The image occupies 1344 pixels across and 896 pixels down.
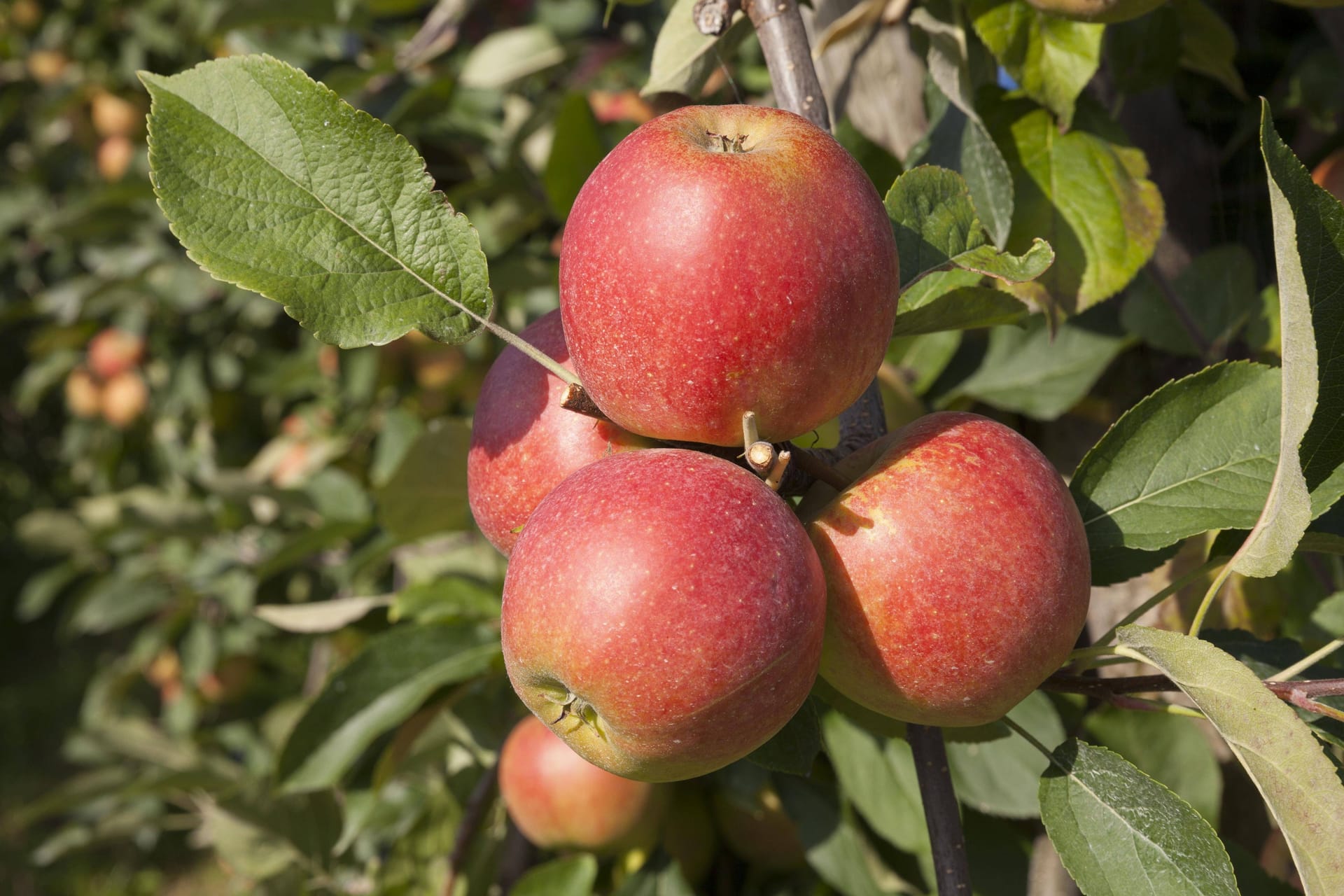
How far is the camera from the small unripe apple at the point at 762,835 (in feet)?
4.42

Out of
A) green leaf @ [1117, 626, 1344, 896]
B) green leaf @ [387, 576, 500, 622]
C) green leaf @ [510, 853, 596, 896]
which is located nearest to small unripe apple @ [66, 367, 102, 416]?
green leaf @ [387, 576, 500, 622]

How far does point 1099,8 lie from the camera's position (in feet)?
2.68

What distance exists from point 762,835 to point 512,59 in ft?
4.45

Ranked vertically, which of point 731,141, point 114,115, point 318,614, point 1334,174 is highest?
point 731,141

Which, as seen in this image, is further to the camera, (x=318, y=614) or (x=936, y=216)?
(x=318, y=614)

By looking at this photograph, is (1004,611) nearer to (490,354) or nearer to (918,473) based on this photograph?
(918,473)

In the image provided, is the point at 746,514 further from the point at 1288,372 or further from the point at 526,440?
the point at 1288,372

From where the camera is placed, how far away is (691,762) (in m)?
0.60

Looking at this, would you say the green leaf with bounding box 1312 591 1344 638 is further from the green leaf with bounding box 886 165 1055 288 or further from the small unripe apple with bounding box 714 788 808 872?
the small unripe apple with bounding box 714 788 808 872

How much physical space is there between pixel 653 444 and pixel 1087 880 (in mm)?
399

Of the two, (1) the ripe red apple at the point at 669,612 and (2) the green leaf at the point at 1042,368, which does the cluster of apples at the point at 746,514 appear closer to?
(1) the ripe red apple at the point at 669,612

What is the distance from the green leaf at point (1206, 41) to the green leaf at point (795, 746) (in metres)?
0.79

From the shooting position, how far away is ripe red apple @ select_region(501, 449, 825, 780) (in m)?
0.55

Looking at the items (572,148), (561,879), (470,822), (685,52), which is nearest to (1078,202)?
(685,52)
